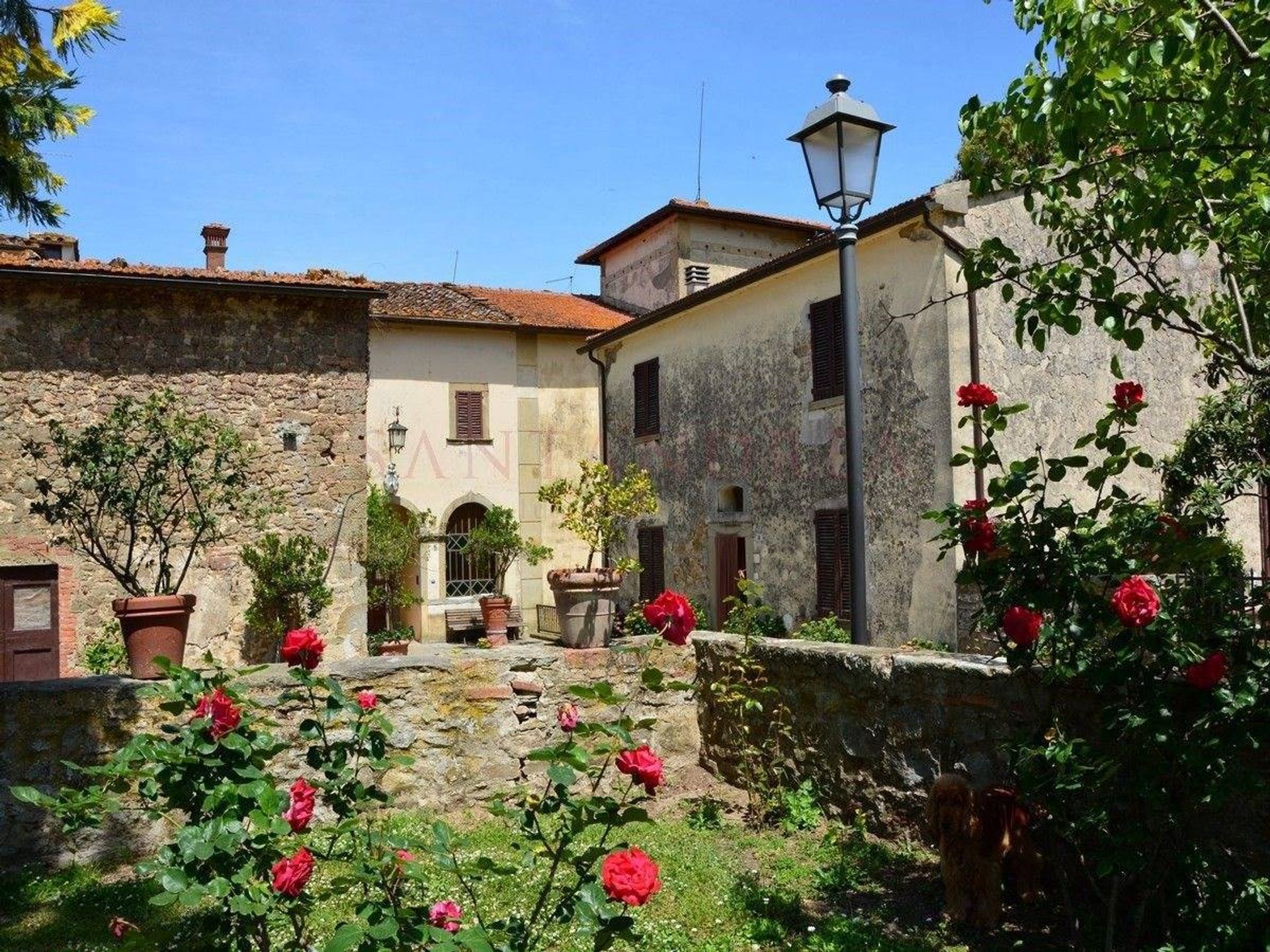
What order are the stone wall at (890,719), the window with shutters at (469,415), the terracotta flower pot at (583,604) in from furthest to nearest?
the window with shutters at (469,415) → the terracotta flower pot at (583,604) → the stone wall at (890,719)

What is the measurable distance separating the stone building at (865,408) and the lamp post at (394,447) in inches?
188

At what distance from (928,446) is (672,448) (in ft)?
20.0

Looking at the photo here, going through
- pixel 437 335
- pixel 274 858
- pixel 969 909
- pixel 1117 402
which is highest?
pixel 437 335

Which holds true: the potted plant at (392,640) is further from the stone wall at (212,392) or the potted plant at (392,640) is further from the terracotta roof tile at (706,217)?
the terracotta roof tile at (706,217)

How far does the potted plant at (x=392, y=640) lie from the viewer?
534 inches

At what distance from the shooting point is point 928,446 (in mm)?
10992

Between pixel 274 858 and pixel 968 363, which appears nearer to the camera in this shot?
pixel 274 858

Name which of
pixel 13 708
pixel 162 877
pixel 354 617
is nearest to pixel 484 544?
pixel 354 617

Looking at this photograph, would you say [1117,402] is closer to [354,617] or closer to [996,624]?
[996,624]

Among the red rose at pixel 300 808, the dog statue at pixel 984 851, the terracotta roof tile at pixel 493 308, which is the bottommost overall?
the dog statue at pixel 984 851

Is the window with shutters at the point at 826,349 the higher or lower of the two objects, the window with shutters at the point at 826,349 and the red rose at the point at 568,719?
the higher

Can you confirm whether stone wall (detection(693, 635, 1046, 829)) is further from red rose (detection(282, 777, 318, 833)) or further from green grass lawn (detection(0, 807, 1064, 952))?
red rose (detection(282, 777, 318, 833))

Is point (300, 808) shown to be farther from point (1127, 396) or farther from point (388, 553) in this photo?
point (388, 553)

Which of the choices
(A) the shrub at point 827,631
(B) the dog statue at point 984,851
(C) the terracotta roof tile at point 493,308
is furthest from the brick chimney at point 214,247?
(B) the dog statue at point 984,851
